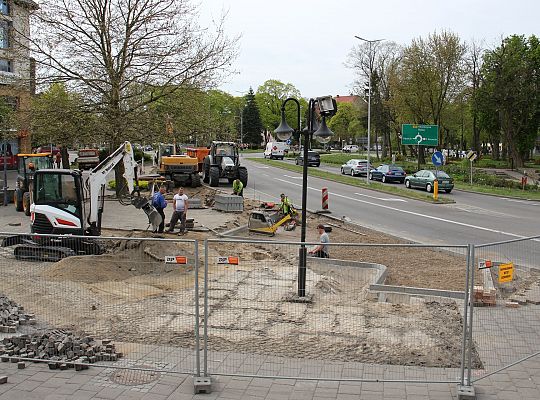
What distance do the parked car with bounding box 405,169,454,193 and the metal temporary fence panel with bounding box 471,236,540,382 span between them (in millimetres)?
30151

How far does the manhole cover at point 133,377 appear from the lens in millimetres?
7141

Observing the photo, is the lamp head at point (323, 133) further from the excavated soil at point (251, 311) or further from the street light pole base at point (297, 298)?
the street light pole base at point (297, 298)

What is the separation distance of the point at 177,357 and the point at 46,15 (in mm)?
23139

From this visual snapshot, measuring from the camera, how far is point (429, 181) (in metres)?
39.1

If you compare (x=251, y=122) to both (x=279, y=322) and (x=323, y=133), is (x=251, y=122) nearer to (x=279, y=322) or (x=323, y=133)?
(x=323, y=133)

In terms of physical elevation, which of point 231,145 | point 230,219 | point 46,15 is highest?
point 46,15

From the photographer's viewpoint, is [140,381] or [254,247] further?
[254,247]

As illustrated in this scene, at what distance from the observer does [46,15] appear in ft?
87.2

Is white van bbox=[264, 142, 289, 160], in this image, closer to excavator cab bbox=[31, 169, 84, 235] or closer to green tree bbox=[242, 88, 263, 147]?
green tree bbox=[242, 88, 263, 147]

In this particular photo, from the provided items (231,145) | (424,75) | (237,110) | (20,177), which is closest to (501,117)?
(424,75)

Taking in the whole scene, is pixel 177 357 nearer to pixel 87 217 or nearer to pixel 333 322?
pixel 333 322

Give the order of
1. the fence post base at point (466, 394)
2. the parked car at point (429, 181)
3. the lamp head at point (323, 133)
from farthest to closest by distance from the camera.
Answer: the parked car at point (429, 181) → the lamp head at point (323, 133) → the fence post base at point (466, 394)

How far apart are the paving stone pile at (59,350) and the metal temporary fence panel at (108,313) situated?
0.01m

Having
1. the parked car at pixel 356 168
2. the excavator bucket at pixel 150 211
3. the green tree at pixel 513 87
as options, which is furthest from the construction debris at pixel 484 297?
the green tree at pixel 513 87
